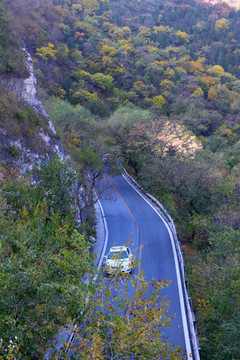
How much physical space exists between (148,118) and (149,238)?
71.2 ft

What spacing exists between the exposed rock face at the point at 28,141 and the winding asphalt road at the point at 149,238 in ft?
18.3

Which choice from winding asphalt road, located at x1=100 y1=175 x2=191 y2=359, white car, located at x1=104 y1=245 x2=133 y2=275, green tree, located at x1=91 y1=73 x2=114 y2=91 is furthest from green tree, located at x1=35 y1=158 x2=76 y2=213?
green tree, located at x1=91 y1=73 x2=114 y2=91

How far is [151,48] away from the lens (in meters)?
75.7

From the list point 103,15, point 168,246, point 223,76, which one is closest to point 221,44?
point 223,76

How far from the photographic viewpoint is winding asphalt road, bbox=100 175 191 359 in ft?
41.2

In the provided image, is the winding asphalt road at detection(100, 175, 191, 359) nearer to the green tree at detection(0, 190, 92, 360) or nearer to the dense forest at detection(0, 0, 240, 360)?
the dense forest at detection(0, 0, 240, 360)

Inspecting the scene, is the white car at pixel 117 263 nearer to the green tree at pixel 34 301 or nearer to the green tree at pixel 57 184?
the green tree at pixel 34 301

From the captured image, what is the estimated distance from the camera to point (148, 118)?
3825cm

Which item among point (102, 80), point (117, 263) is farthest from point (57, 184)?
point (102, 80)

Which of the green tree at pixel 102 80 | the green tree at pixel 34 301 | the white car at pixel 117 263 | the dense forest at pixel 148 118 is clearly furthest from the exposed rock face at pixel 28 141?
the green tree at pixel 102 80

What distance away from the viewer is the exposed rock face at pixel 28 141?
55.0 feet

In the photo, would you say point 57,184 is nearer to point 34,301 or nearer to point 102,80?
point 34,301

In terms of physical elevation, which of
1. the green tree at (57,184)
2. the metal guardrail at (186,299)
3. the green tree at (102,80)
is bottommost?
the metal guardrail at (186,299)

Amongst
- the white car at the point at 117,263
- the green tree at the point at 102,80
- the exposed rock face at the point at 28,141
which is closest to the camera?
the white car at the point at 117,263
